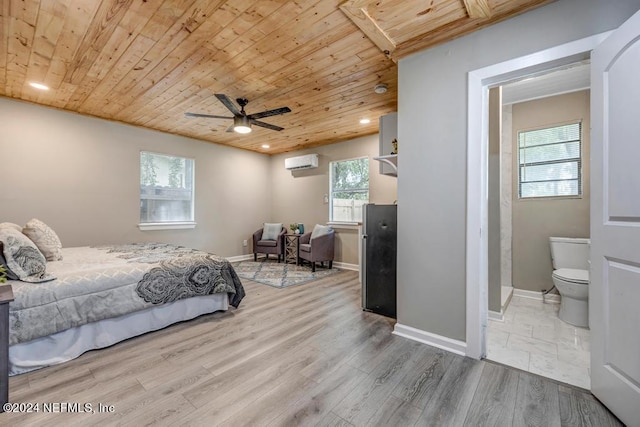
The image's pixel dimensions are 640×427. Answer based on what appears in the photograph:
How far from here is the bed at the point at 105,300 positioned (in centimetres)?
185

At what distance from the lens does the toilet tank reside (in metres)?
3.04

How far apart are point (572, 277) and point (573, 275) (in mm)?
96

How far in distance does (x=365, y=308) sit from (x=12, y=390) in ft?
8.99

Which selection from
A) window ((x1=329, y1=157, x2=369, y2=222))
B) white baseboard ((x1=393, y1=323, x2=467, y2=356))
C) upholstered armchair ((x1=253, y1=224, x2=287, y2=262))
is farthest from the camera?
upholstered armchair ((x1=253, y1=224, x2=287, y2=262))

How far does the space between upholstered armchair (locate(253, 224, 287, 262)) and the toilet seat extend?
437 centimetres

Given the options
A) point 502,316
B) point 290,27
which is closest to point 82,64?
point 290,27

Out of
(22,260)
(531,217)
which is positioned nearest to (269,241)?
(22,260)

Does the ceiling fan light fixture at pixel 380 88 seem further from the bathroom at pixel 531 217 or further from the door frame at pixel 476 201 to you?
the door frame at pixel 476 201

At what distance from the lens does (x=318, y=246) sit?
5.07m

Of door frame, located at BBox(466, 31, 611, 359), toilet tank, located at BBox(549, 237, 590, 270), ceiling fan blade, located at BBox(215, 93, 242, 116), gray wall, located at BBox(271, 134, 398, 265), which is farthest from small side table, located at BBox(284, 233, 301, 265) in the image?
toilet tank, located at BBox(549, 237, 590, 270)

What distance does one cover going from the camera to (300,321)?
2711 mm

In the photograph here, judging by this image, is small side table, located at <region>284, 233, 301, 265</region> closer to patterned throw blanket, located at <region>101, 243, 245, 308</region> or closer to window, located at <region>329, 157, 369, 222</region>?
window, located at <region>329, 157, 369, 222</region>

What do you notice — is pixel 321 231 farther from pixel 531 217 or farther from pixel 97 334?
pixel 97 334

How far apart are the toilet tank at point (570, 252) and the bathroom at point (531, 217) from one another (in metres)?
0.14
